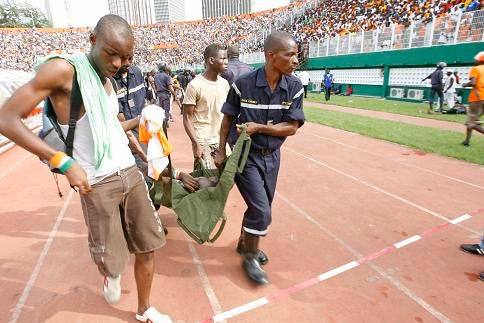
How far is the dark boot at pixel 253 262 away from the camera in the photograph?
2754 millimetres

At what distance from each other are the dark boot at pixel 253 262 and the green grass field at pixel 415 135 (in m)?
5.36

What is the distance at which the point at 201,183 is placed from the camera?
9.48 feet

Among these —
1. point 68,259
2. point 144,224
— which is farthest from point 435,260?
point 68,259

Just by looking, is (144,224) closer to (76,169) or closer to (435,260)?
(76,169)

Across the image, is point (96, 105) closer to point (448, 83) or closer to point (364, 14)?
point (448, 83)

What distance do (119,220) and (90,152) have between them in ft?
1.58

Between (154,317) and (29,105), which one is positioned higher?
(29,105)

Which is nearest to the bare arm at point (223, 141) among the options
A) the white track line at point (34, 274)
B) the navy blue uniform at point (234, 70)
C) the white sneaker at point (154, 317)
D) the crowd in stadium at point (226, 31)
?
the white sneaker at point (154, 317)

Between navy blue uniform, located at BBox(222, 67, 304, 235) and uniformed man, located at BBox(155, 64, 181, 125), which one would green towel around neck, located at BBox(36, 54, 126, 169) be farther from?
uniformed man, located at BBox(155, 64, 181, 125)

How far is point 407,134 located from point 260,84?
7.27m

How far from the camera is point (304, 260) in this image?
3.12m

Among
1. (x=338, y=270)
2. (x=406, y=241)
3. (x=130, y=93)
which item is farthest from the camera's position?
(x=130, y=93)

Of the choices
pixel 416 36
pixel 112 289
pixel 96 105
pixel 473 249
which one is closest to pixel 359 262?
pixel 473 249

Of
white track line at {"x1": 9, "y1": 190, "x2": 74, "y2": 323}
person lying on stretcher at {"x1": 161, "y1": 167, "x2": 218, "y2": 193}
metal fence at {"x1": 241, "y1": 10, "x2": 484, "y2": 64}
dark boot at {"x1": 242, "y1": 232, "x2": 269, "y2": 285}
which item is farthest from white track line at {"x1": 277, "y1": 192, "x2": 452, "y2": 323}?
metal fence at {"x1": 241, "y1": 10, "x2": 484, "y2": 64}
